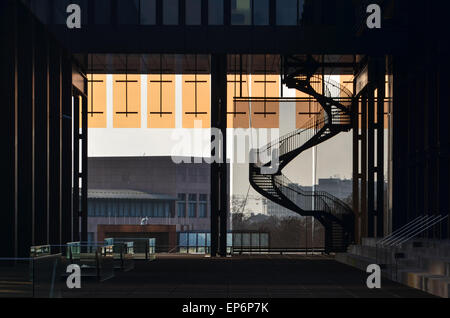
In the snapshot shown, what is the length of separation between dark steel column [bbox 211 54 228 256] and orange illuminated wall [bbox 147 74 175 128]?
5844mm

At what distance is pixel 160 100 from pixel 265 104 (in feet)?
18.1

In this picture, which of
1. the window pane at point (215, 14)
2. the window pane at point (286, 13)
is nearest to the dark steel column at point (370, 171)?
the window pane at point (286, 13)

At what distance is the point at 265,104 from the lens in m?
42.3

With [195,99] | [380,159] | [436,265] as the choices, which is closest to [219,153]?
[195,99]

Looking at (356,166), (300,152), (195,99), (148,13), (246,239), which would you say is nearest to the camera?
(148,13)

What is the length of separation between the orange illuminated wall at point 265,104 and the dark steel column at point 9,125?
1665cm

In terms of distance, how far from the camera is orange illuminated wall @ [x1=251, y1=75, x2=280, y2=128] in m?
42.5

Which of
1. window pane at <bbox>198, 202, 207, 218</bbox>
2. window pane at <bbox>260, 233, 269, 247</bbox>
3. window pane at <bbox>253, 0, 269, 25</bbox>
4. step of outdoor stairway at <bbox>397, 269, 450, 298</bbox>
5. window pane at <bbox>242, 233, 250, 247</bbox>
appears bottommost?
window pane at <bbox>198, 202, 207, 218</bbox>

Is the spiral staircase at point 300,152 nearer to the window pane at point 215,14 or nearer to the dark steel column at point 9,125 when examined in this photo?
the window pane at point 215,14

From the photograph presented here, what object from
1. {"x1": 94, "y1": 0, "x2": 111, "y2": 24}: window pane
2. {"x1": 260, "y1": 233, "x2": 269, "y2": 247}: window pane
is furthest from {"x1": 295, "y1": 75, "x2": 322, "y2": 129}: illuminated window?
{"x1": 94, "y1": 0, "x2": 111, "y2": 24}: window pane

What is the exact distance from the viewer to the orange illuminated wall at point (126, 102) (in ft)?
139

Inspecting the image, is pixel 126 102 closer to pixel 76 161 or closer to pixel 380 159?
pixel 76 161

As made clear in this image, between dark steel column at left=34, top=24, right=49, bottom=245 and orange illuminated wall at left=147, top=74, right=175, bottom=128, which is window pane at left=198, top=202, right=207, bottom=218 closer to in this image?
orange illuminated wall at left=147, top=74, right=175, bottom=128
